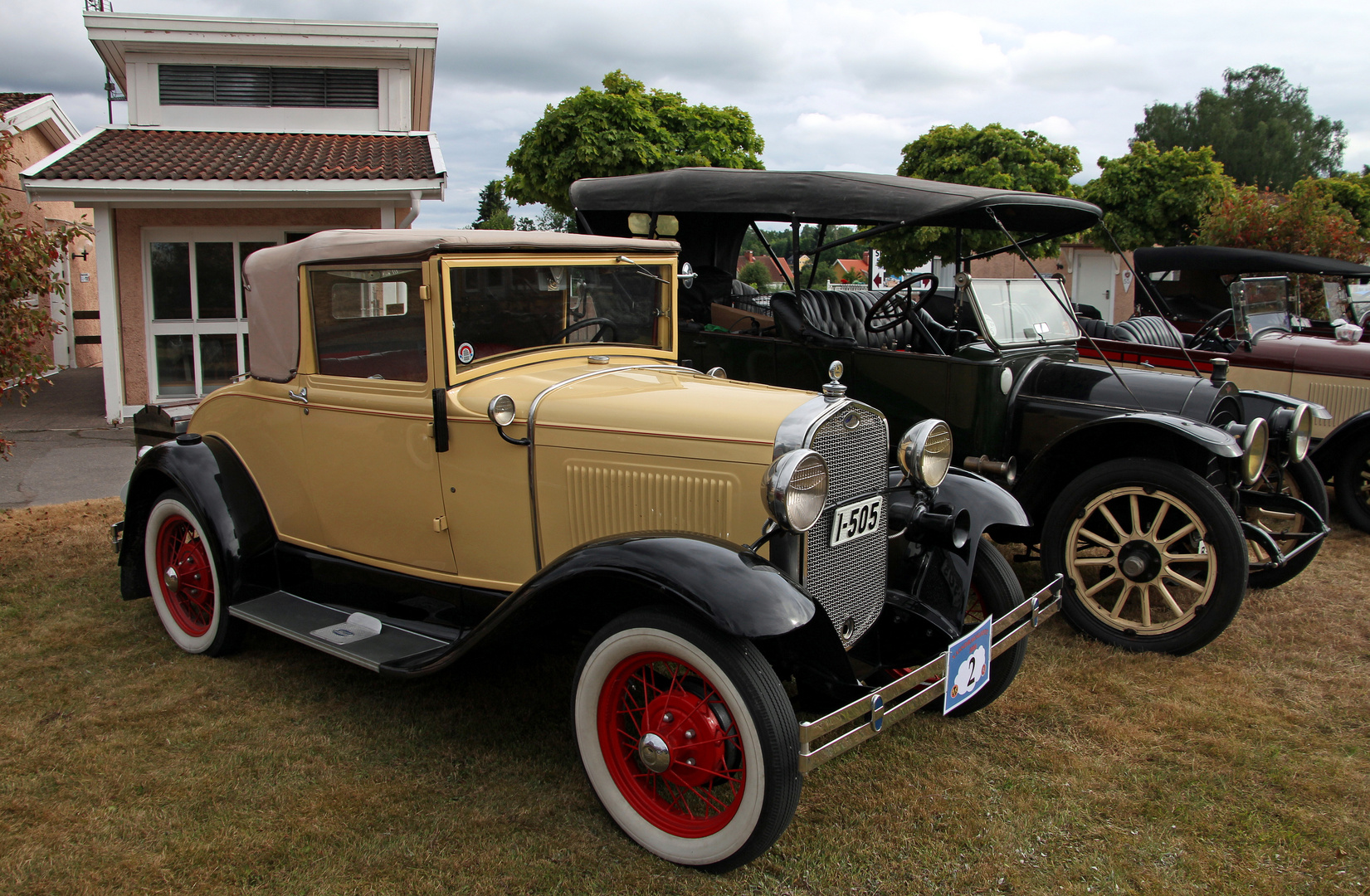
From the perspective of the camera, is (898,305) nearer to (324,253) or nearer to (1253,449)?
(1253,449)

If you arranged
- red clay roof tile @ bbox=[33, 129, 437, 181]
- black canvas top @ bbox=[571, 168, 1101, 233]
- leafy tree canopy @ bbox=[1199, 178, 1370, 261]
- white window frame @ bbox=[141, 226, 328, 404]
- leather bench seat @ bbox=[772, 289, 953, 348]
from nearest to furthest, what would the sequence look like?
1. black canvas top @ bbox=[571, 168, 1101, 233]
2. leather bench seat @ bbox=[772, 289, 953, 348]
3. red clay roof tile @ bbox=[33, 129, 437, 181]
4. white window frame @ bbox=[141, 226, 328, 404]
5. leafy tree canopy @ bbox=[1199, 178, 1370, 261]

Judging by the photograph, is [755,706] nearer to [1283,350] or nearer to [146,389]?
[1283,350]

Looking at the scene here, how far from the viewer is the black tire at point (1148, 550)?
3896mm

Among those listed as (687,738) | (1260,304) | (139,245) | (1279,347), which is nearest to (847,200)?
(687,738)

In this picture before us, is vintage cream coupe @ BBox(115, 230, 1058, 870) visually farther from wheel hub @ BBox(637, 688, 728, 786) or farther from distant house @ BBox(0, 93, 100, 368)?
distant house @ BBox(0, 93, 100, 368)

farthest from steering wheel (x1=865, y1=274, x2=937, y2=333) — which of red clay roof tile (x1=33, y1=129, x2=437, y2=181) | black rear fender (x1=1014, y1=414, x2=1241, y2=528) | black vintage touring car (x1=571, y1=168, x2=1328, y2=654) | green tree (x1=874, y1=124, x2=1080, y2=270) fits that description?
green tree (x1=874, y1=124, x2=1080, y2=270)

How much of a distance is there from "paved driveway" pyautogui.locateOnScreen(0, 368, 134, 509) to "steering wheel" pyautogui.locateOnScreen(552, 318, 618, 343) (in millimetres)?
5146

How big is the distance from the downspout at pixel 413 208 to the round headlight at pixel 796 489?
Result: 8.36 m

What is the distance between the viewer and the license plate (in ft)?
9.58

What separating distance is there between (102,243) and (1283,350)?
432 inches

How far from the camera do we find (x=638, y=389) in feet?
10.6

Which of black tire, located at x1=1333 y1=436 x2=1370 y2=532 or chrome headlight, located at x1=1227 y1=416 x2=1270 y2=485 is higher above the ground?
chrome headlight, located at x1=1227 y1=416 x2=1270 y2=485

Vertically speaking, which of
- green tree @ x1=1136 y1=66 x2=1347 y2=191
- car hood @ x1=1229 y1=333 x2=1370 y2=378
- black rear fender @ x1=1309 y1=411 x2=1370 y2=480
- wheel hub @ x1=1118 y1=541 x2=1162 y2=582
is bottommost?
wheel hub @ x1=1118 y1=541 x2=1162 y2=582

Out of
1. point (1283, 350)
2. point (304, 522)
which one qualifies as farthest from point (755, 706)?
point (1283, 350)
